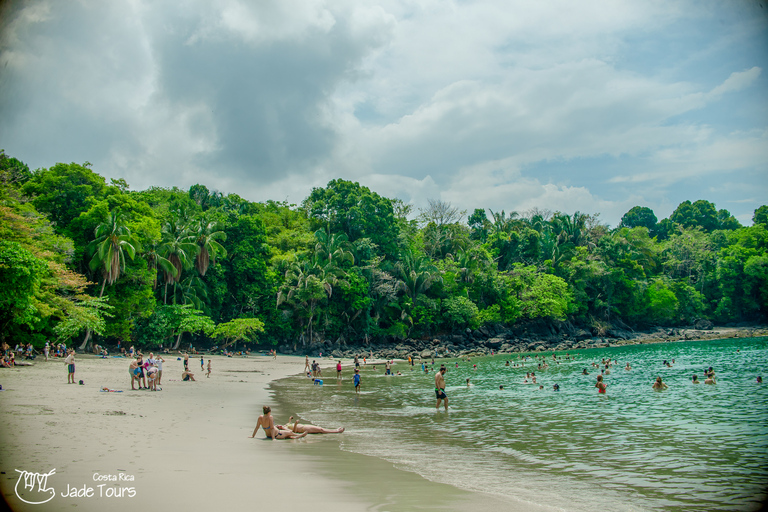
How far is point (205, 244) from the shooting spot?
44.9m

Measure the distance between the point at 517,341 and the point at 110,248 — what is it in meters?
47.6

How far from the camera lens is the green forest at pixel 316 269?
3091 centimetres

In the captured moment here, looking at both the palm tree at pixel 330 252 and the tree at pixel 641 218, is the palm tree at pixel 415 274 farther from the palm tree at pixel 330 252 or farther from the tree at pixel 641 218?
the tree at pixel 641 218

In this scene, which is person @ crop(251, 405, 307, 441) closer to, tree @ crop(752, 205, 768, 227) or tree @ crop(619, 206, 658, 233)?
tree @ crop(752, 205, 768, 227)

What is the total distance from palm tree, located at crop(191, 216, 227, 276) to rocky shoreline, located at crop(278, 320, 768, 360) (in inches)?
510

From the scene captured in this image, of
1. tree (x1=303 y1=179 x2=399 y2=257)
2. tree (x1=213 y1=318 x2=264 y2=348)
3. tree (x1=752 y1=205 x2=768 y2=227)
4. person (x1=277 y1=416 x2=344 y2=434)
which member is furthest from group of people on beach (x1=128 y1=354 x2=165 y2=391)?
tree (x1=752 y1=205 x2=768 y2=227)

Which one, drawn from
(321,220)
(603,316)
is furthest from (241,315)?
(603,316)

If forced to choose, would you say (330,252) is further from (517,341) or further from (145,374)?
(145,374)

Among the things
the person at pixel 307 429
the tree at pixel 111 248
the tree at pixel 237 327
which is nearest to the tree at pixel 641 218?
the tree at pixel 237 327

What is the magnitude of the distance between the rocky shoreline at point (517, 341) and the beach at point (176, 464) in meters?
35.3

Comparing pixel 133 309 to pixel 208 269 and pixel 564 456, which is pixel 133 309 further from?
pixel 564 456

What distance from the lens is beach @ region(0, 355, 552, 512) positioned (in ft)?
21.6

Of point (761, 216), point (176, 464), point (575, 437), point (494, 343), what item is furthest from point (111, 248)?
point (761, 216)

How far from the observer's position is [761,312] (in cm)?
7250
